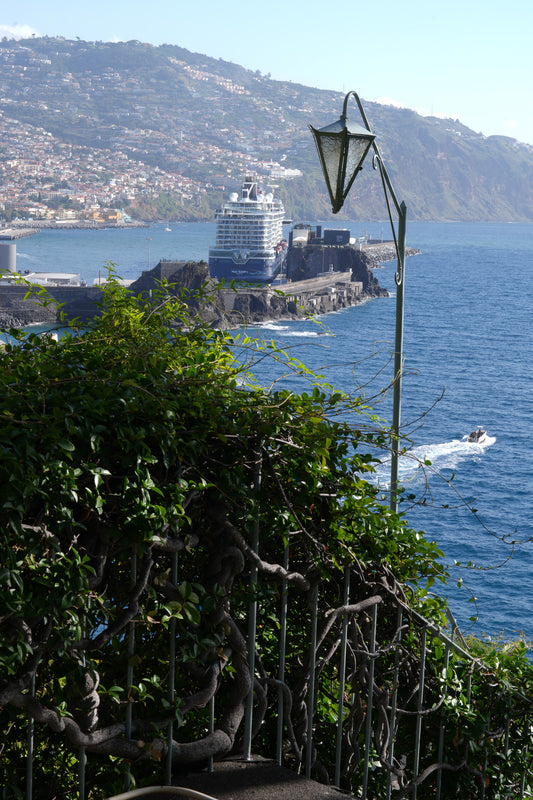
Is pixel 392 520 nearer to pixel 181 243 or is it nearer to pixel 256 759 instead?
pixel 256 759

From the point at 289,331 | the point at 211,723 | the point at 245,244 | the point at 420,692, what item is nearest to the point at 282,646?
the point at 211,723

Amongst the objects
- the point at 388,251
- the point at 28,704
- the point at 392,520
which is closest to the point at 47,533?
the point at 28,704

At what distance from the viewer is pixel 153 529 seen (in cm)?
179

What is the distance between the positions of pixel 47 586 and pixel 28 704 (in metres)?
0.30

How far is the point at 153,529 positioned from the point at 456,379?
155ft

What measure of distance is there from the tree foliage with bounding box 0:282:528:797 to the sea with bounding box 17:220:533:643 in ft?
0.91

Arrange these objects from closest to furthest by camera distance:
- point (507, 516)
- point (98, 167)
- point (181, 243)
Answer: point (507, 516)
point (181, 243)
point (98, 167)

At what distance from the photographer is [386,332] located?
60500 mm

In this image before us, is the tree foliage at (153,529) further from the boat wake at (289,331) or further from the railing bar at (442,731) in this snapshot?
the boat wake at (289,331)

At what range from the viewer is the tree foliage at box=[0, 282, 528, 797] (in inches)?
65.7

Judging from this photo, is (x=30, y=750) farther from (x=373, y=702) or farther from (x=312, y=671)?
(x=373, y=702)

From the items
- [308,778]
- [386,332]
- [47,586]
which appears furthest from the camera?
[386,332]

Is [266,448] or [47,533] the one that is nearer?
[47,533]

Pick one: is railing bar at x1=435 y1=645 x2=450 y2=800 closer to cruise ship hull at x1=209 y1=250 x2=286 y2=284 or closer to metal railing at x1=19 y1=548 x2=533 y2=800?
metal railing at x1=19 y1=548 x2=533 y2=800
